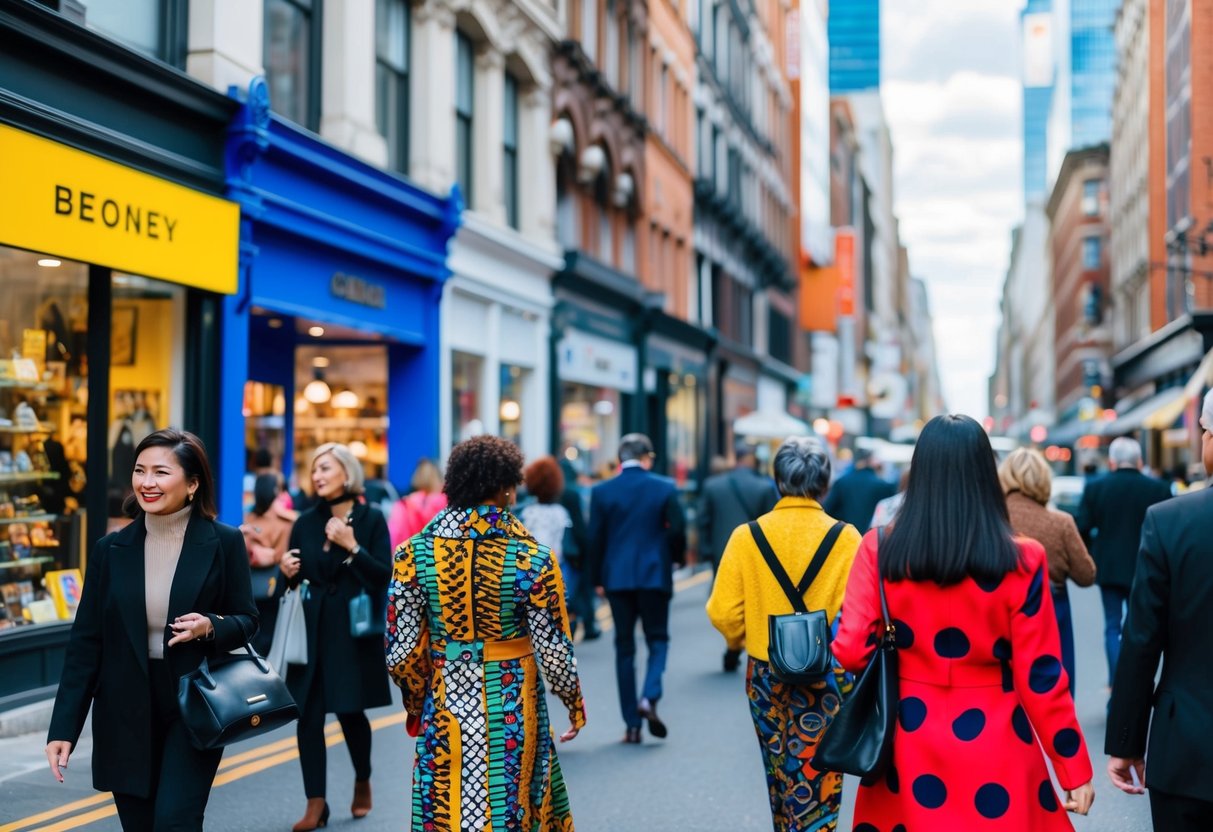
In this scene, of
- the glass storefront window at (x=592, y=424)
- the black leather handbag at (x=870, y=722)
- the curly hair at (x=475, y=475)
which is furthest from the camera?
the glass storefront window at (x=592, y=424)

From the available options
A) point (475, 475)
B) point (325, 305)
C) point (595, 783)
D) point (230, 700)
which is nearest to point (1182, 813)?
point (475, 475)

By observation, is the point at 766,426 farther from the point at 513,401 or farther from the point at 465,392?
the point at 465,392

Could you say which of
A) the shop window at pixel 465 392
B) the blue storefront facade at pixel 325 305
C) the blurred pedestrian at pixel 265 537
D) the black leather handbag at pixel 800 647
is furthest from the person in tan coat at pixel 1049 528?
the shop window at pixel 465 392

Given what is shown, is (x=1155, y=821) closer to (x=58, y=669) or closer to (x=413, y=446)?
(x=58, y=669)

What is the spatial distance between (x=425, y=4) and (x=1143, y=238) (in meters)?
42.6

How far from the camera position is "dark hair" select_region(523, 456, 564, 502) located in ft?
41.9

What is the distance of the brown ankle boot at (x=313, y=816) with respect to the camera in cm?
691

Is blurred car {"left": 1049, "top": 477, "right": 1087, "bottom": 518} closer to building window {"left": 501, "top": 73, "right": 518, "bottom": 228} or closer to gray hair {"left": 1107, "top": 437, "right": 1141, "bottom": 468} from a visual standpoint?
building window {"left": 501, "top": 73, "right": 518, "bottom": 228}

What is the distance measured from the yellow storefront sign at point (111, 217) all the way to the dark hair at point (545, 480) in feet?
11.2

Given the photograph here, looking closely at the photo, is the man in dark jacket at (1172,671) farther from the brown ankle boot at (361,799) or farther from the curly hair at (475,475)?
the brown ankle boot at (361,799)

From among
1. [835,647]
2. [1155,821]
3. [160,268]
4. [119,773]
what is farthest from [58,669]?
[1155,821]

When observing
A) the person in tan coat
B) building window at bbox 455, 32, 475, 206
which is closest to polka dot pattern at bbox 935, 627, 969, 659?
the person in tan coat

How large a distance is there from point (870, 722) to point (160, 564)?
2.45m

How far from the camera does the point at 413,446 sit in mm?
19172
